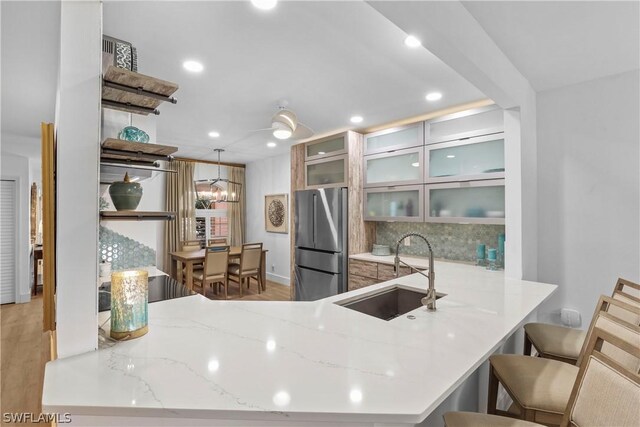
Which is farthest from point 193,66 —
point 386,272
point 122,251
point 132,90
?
point 386,272

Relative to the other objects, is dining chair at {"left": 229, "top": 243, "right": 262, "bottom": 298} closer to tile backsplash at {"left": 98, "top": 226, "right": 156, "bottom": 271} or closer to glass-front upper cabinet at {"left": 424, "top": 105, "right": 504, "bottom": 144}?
tile backsplash at {"left": 98, "top": 226, "right": 156, "bottom": 271}

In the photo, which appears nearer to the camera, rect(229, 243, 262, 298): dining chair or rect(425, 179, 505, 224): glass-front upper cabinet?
rect(425, 179, 505, 224): glass-front upper cabinet

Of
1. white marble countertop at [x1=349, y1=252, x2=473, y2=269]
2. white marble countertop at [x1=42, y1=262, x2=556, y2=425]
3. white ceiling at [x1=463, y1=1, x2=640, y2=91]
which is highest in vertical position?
white ceiling at [x1=463, y1=1, x2=640, y2=91]

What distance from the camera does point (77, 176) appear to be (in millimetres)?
1020

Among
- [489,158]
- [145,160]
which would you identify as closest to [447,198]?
[489,158]

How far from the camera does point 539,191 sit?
272cm

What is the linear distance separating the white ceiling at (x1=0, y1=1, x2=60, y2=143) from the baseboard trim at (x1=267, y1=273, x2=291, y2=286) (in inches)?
159

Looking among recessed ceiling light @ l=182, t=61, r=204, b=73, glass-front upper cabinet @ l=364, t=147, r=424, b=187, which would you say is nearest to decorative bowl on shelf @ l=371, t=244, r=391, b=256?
glass-front upper cabinet @ l=364, t=147, r=424, b=187

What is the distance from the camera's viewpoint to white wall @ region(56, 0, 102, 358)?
1.00m

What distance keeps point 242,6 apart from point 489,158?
8.37 ft

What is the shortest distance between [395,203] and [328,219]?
0.88m

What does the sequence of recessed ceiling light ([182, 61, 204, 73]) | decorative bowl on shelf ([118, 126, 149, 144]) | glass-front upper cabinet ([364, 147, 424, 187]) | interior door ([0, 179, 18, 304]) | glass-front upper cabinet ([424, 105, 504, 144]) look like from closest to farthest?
decorative bowl on shelf ([118, 126, 149, 144]) < recessed ceiling light ([182, 61, 204, 73]) < glass-front upper cabinet ([424, 105, 504, 144]) < glass-front upper cabinet ([364, 147, 424, 187]) < interior door ([0, 179, 18, 304])

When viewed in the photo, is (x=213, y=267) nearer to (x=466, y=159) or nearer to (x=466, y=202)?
(x=466, y=202)

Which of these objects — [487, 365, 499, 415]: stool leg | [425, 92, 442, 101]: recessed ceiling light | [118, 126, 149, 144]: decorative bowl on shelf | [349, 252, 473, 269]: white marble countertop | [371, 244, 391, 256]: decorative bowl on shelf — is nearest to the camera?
[118, 126, 149, 144]: decorative bowl on shelf
